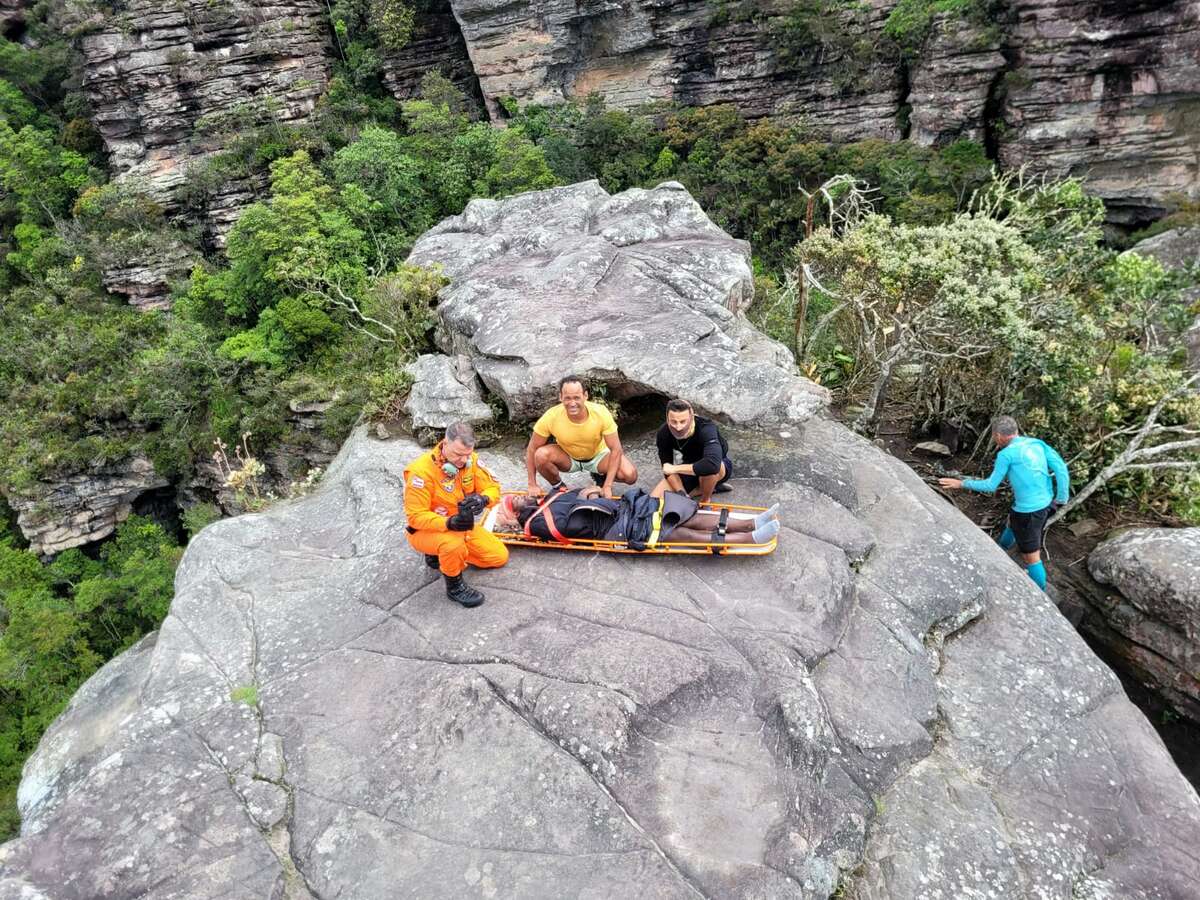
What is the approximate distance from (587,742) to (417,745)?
1.13m

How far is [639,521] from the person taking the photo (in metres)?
5.52

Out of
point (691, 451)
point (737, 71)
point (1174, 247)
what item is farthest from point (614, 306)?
point (737, 71)

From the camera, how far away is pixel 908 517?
21.5ft

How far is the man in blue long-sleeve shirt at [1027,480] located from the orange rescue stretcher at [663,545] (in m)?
2.60

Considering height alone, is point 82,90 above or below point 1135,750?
above

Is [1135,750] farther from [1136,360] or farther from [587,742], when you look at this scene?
[1136,360]

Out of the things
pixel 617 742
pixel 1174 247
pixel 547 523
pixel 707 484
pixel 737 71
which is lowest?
pixel 1174 247

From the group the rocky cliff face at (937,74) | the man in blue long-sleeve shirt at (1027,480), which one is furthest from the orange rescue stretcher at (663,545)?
the rocky cliff face at (937,74)

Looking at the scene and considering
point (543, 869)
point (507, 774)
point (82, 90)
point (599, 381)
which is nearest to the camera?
point (543, 869)

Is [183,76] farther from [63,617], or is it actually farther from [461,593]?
[461,593]

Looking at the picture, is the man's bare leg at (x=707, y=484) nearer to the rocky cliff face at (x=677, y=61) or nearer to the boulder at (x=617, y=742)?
the boulder at (x=617, y=742)

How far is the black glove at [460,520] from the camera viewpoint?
4.96 m

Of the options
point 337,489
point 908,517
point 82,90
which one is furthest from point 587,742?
point 82,90

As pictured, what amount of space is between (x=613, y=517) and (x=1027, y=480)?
4.17m
